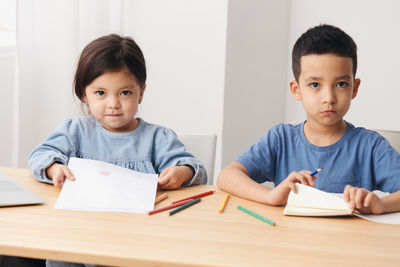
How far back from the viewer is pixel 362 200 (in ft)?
3.17

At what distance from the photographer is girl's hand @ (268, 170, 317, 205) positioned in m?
1.01

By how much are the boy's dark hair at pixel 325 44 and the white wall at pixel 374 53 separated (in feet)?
4.64

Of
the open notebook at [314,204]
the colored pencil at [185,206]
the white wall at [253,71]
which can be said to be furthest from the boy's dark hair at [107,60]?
the white wall at [253,71]

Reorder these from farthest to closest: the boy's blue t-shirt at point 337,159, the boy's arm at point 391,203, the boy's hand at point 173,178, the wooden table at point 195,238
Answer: the boy's blue t-shirt at point 337,159, the boy's hand at point 173,178, the boy's arm at point 391,203, the wooden table at point 195,238

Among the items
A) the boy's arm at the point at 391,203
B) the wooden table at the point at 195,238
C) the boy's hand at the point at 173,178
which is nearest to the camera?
the wooden table at the point at 195,238

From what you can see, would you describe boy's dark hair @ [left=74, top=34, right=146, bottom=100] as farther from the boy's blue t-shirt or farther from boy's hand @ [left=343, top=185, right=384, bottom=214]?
boy's hand @ [left=343, top=185, right=384, bottom=214]

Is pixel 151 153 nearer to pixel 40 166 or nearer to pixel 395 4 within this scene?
pixel 40 166

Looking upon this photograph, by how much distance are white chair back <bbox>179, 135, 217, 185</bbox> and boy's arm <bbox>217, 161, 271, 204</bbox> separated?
0.82 feet

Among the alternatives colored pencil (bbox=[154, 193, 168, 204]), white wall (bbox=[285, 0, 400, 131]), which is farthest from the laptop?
white wall (bbox=[285, 0, 400, 131])

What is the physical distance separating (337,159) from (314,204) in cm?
36

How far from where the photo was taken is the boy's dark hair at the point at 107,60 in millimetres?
1310

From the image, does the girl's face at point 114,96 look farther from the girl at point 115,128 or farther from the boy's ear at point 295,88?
the boy's ear at point 295,88

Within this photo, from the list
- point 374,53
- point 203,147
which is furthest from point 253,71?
point 203,147

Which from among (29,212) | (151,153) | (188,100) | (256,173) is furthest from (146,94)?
(29,212)
